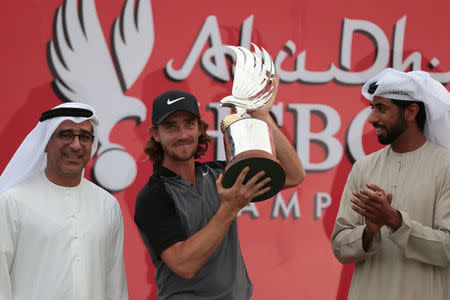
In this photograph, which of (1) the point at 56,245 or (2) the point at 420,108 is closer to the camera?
(1) the point at 56,245

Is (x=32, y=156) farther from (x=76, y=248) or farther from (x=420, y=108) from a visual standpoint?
(x=420, y=108)

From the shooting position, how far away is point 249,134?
2.14 meters

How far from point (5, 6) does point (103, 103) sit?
37.7 inches

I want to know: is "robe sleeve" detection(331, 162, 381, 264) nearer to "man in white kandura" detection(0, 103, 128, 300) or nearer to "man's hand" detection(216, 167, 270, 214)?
"man's hand" detection(216, 167, 270, 214)

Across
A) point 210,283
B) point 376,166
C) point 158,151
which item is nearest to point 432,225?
point 376,166

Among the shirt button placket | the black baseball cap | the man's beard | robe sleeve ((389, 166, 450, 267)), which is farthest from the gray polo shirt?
the man's beard

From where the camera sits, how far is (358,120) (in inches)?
162

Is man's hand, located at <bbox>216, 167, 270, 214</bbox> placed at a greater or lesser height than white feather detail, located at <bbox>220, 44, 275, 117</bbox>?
lesser

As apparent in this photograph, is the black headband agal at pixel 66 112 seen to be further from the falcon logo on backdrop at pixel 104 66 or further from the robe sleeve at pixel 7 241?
the falcon logo on backdrop at pixel 104 66

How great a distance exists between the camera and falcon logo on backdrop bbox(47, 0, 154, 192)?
13.0 ft

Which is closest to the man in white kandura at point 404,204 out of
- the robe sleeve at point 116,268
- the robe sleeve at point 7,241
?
the robe sleeve at point 116,268

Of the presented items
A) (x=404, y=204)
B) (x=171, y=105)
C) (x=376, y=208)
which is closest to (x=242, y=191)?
(x=171, y=105)

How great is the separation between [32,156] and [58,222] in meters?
0.35

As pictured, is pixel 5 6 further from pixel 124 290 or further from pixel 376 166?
pixel 376 166
